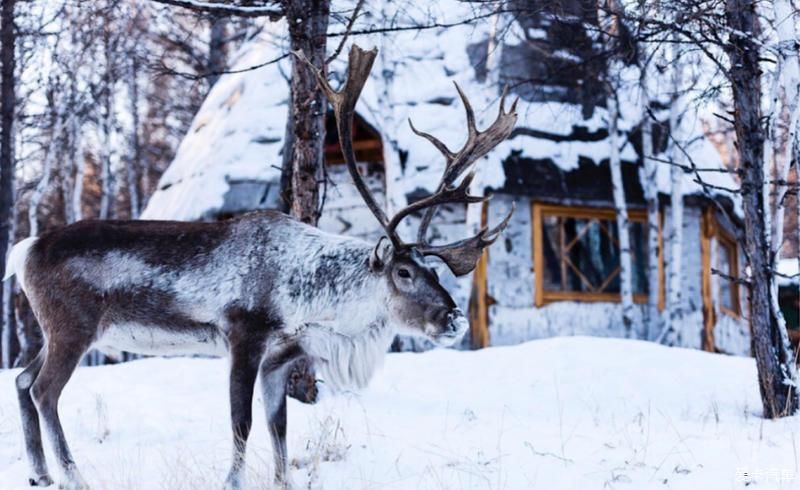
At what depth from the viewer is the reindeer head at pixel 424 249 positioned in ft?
16.2

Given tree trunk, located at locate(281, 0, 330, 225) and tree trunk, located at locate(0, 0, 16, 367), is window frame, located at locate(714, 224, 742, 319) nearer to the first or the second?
tree trunk, located at locate(281, 0, 330, 225)

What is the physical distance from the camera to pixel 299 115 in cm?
680

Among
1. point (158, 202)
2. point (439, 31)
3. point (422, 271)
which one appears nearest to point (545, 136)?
point (439, 31)

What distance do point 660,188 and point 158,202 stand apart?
305 inches

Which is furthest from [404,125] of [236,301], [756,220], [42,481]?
[42,481]

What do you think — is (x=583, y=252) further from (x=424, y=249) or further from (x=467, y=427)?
(x=424, y=249)

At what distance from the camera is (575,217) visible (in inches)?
531

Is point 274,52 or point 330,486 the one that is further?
point 274,52

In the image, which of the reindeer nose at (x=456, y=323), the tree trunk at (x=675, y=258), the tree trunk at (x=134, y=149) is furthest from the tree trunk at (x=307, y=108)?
the tree trunk at (x=134, y=149)

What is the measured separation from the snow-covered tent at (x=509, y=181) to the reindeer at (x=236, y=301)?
20.5 ft

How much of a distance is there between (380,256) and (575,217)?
887cm

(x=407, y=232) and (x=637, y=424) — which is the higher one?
(x=407, y=232)

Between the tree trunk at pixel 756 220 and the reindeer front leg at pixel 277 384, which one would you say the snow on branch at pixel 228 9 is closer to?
the reindeer front leg at pixel 277 384

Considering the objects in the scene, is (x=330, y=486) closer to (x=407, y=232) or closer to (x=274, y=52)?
(x=407, y=232)
